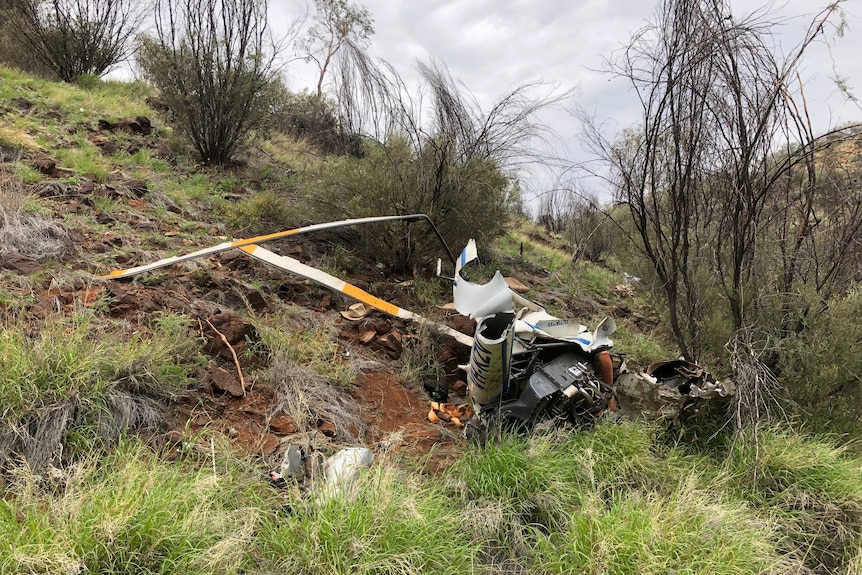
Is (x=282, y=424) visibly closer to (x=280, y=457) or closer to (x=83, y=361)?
(x=280, y=457)

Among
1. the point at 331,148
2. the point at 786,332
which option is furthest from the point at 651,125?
the point at 331,148

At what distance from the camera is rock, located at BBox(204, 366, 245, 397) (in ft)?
9.22

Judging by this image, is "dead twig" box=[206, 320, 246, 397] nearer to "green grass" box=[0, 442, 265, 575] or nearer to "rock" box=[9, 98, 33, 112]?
"green grass" box=[0, 442, 265, 575]

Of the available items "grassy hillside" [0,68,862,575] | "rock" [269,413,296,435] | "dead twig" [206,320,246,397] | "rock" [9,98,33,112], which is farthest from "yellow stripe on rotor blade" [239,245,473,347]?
"rock" [9,98,33,112]

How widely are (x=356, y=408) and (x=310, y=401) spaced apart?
→ 339 mm

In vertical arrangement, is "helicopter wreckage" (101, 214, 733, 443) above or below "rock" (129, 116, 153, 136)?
below

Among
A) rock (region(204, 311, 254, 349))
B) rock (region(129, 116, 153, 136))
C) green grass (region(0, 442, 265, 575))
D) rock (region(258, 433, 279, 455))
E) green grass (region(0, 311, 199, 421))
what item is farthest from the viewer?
rock (region(129, 116, 153, 136))

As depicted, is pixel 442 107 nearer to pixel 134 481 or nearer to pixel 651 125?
pixel 651 125

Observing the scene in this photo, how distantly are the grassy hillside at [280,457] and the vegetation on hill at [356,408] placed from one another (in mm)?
14

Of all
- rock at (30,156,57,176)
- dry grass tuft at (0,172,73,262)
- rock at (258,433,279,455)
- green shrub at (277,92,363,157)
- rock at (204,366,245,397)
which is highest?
green shrub at (277,92,363,157)

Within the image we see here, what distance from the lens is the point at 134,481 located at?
1807 millimetres

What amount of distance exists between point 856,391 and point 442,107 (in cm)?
521

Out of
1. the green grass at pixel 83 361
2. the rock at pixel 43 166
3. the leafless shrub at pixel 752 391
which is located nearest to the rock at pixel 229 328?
the green grass at pixel 83 361

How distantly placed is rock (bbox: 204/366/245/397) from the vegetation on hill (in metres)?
0.01
